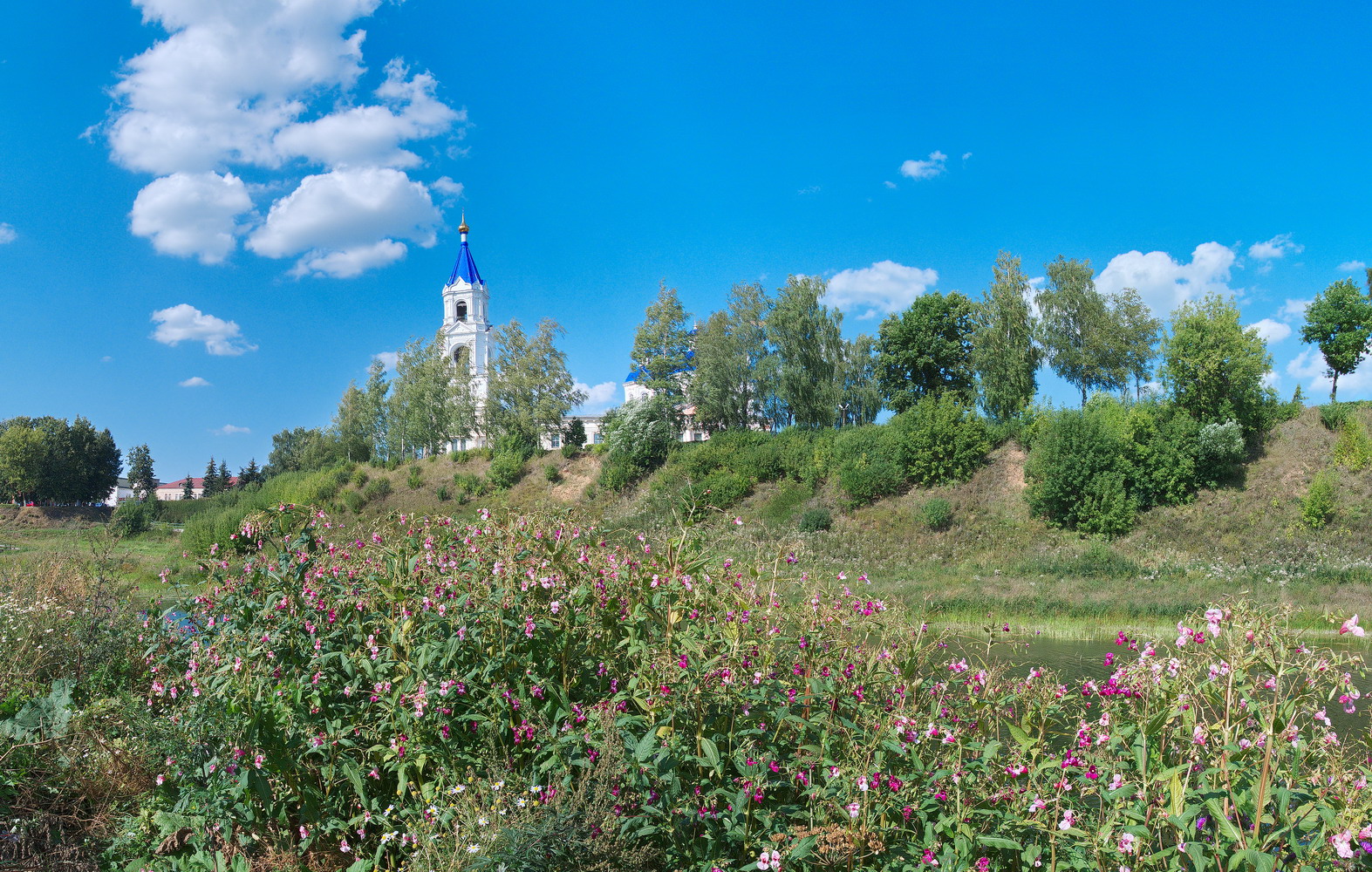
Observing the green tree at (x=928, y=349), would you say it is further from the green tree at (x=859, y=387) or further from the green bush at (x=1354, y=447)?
the green bush at (x=1354, y=447)

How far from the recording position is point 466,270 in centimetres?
5684

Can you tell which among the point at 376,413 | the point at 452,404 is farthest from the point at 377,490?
the point at 376,413

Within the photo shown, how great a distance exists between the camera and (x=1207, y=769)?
246 cm

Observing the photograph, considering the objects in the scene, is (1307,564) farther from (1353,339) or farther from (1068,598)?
(1353,339)

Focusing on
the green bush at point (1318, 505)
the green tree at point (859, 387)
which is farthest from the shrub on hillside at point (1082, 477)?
the green tree at point (859, 387)

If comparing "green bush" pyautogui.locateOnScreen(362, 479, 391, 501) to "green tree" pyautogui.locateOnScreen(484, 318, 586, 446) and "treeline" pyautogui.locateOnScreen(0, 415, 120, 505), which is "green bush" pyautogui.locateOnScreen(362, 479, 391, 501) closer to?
"green tree" pyautogui.locateOnScreen(484, 318, 586, 446)

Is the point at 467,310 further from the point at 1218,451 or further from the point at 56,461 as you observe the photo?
the point at 1218,451

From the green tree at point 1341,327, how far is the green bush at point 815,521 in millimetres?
19583

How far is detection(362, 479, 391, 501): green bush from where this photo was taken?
39.3 m

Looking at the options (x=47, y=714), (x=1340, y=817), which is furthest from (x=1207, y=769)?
(x=47, y=714)

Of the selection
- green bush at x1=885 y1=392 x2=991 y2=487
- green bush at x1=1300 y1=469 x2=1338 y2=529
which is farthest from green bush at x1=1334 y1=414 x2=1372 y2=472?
green bush at x1=885 y1=392 x2=991 y2=487

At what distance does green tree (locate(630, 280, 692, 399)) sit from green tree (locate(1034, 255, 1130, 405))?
16204 millimetres

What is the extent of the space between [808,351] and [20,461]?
158ft

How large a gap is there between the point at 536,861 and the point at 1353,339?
1496 inches
